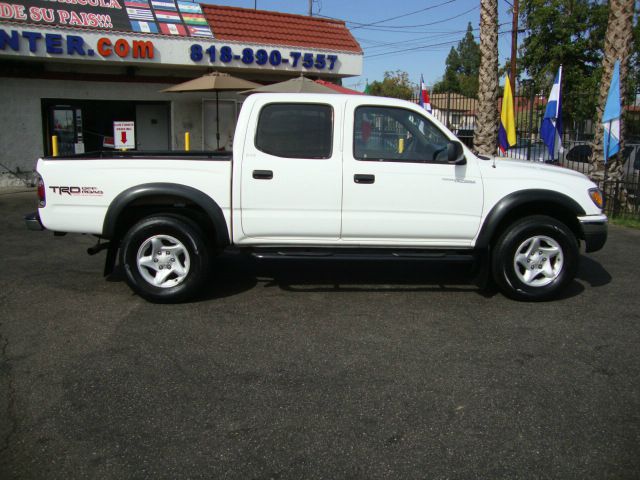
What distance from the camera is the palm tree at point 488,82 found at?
11.7 m

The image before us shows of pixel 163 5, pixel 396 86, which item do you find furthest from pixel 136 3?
pixel 396 86

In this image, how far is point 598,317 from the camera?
5.38 m

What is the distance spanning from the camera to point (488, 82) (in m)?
12.1

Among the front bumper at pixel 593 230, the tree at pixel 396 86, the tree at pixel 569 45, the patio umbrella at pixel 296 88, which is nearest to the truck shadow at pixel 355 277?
the front bumper at pixel 593 230

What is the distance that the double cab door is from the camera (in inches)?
214

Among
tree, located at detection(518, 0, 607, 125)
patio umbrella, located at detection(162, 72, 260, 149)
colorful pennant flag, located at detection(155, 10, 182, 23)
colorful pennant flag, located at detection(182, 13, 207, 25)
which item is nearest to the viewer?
patio umbrella, located at detection(162, 72, 260, 149)

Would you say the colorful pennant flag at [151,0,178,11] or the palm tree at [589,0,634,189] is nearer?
the palm tree at [589,0,634,189]

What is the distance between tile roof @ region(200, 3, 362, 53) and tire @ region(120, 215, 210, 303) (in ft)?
34.7

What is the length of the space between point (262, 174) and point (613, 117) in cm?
814

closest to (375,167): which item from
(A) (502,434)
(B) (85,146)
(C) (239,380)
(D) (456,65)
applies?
(C) (239,380)

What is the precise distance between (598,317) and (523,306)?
25.9 inches

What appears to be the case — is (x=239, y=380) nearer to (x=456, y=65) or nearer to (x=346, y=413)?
(x=346, y=413)

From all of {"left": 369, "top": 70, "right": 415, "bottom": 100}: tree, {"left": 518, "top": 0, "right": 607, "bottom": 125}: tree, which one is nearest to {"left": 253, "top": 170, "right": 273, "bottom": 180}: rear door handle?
Result: {"left": 518, "top": 0, "right": 607, "bottom": 125}: tree

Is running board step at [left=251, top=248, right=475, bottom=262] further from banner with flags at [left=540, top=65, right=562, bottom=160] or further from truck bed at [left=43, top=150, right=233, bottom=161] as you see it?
banner with flags at [left=540, top=65, right=562, bottom=160]
